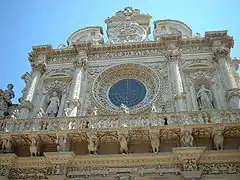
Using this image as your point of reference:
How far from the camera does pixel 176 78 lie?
1254 centimetres

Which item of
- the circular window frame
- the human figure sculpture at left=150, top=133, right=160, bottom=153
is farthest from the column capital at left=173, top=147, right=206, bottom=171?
the circular window frame

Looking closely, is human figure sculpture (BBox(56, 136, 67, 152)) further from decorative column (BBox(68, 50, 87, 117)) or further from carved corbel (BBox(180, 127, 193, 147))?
carved corbel (BBox(180, 127, 193, 147))

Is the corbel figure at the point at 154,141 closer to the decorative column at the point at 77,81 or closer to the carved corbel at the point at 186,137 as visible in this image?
the carved corbel at the point at 186,137

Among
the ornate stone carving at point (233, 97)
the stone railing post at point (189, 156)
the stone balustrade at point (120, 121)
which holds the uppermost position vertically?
the ornate stone carving at point (233, 97)

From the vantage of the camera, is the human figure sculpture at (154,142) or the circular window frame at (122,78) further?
the circular window frame at (122,78)

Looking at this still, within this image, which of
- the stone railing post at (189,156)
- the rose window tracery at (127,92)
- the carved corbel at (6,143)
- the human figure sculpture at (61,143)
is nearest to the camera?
the stone railing post at (189,156)

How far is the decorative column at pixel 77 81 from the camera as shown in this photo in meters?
12.0

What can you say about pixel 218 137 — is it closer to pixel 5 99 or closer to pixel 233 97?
pixel 233 97

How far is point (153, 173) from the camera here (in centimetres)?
906

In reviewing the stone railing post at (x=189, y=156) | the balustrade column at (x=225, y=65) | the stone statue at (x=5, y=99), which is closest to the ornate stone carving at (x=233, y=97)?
the balustrade column at (x=225, y=65)

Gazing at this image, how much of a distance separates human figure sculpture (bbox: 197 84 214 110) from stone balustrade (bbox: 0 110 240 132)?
190 centimetres

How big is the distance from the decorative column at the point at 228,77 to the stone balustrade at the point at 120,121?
141 cm

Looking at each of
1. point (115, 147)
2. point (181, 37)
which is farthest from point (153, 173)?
point (181, 37)

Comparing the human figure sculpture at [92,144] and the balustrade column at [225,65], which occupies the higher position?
the balustrade column at [225,65]
